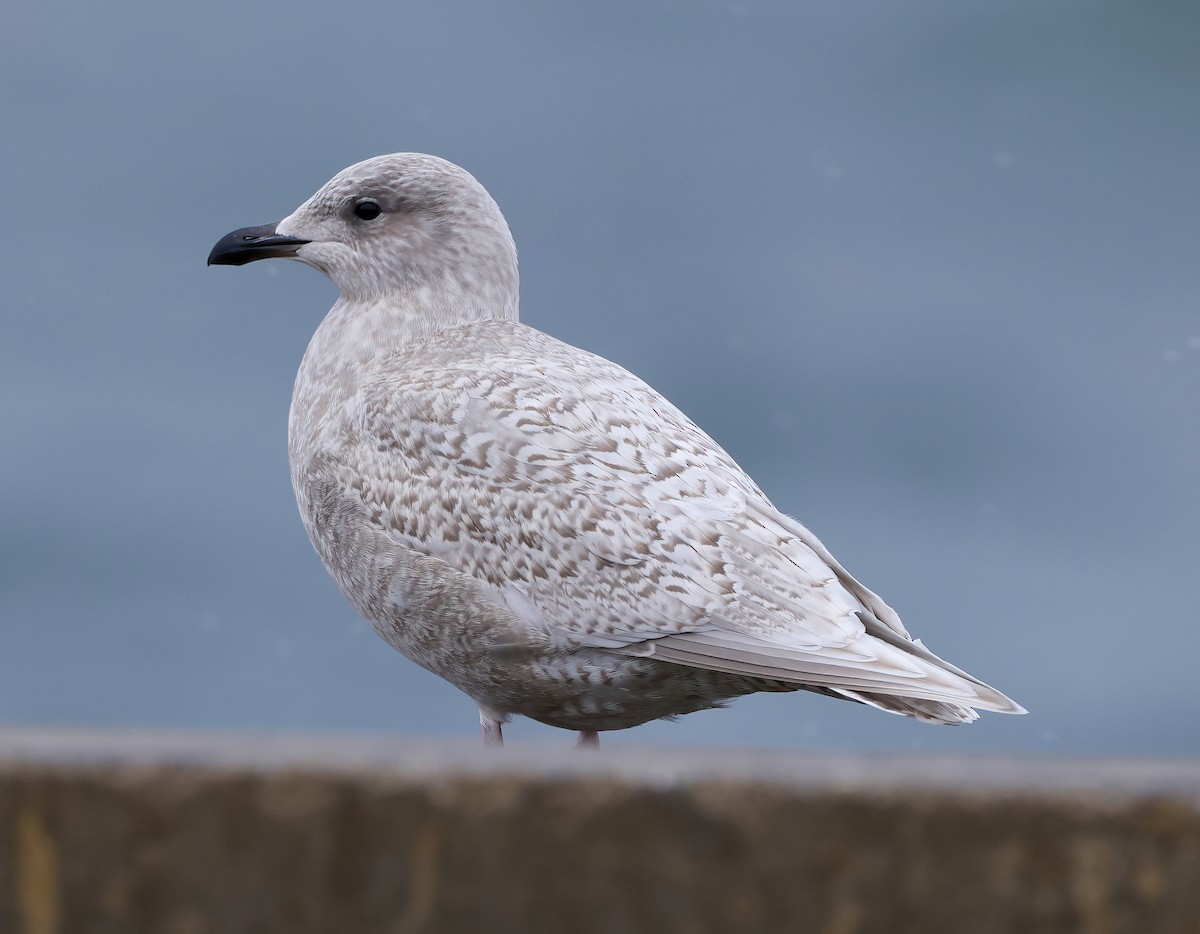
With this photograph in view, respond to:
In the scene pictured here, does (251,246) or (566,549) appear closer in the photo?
(566,549)

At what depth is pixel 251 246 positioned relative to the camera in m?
7.08

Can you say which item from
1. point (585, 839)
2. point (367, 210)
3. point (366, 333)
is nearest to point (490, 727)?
point (366, 333)

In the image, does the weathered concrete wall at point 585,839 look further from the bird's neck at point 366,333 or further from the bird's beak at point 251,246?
the bird's beak at point 251,246

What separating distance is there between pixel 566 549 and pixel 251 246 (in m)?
2.50

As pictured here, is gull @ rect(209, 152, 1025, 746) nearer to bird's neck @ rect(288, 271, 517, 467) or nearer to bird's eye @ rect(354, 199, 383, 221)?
bird's neck @ rect(288, 271, 517, 467)

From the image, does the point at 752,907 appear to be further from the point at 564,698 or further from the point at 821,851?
the point at 564,698

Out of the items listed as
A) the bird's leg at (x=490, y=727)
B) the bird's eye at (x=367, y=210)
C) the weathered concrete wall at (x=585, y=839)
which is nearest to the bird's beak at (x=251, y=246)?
the bird's eye at (x=367, y=210)

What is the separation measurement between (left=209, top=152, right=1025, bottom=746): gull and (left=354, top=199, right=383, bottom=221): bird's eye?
0.57 m

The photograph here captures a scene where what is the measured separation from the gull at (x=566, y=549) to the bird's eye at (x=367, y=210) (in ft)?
1.87

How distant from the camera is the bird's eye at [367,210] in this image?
6.86m

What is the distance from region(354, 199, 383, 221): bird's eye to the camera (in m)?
6.86

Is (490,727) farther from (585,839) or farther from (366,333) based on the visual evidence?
(585,839)

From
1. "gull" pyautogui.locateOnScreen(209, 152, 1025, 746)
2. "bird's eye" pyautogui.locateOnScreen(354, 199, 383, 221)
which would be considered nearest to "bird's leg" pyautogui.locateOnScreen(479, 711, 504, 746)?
"gull" pyautogui.locateOnScreen(209, 152, 1025, 746)

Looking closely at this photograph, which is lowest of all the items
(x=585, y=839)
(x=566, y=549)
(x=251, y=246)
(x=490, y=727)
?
(x=490, y=727)
